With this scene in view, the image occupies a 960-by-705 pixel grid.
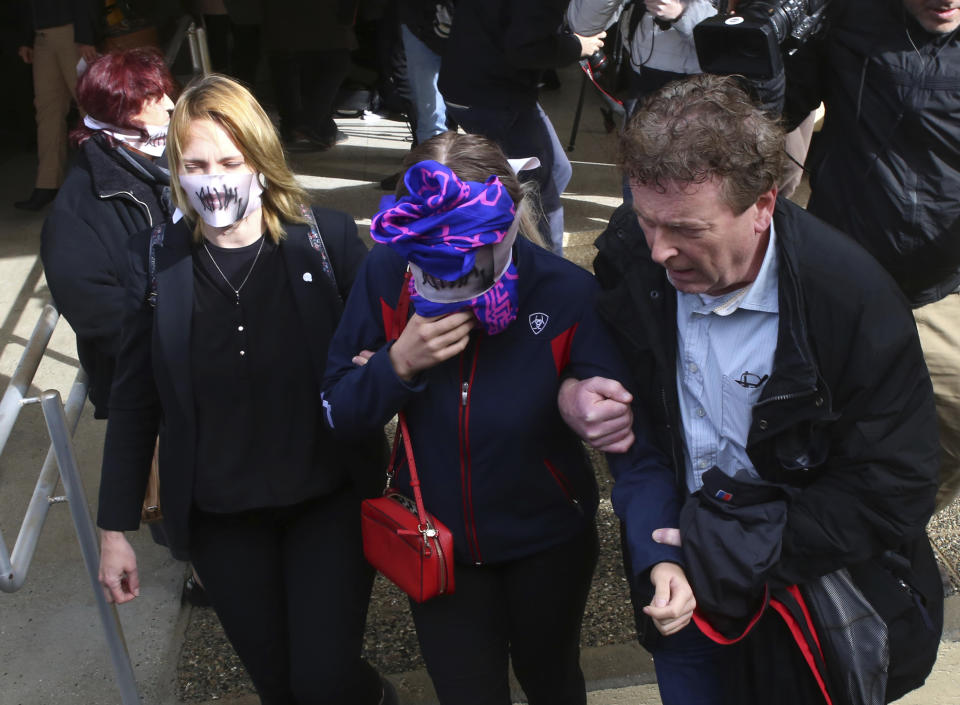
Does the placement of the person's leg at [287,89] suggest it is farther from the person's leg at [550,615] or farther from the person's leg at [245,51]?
the person's leg at [550,615]

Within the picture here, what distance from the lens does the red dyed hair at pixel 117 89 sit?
10.5ft

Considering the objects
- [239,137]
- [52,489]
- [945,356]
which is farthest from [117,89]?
[945,356]

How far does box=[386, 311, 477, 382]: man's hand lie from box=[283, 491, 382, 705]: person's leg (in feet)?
2.56

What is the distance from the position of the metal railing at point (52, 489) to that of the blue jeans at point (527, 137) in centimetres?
223

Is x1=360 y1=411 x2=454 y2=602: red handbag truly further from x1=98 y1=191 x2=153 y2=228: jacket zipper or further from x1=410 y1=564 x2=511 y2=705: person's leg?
x1=98 y1=191 x2=153 y2=228: jacket zipper

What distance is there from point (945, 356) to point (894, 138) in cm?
77

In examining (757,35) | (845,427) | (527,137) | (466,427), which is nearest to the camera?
(845,427)

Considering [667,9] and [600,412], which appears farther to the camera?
[667,9]

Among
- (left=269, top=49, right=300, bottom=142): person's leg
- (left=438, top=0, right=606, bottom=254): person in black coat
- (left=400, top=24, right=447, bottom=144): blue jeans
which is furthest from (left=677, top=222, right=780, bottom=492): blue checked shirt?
(left=269, top=49, right=300, bottom=142): person's leg

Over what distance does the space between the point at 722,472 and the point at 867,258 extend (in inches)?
19.8

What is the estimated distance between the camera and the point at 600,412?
6.86ft

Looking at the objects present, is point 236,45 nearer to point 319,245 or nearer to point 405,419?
point 319,245

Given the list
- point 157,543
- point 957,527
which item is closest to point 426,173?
point 157,543

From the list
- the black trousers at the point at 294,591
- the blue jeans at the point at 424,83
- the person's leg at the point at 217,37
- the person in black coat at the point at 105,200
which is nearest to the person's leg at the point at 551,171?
the blue jeans at the point at 424,83
